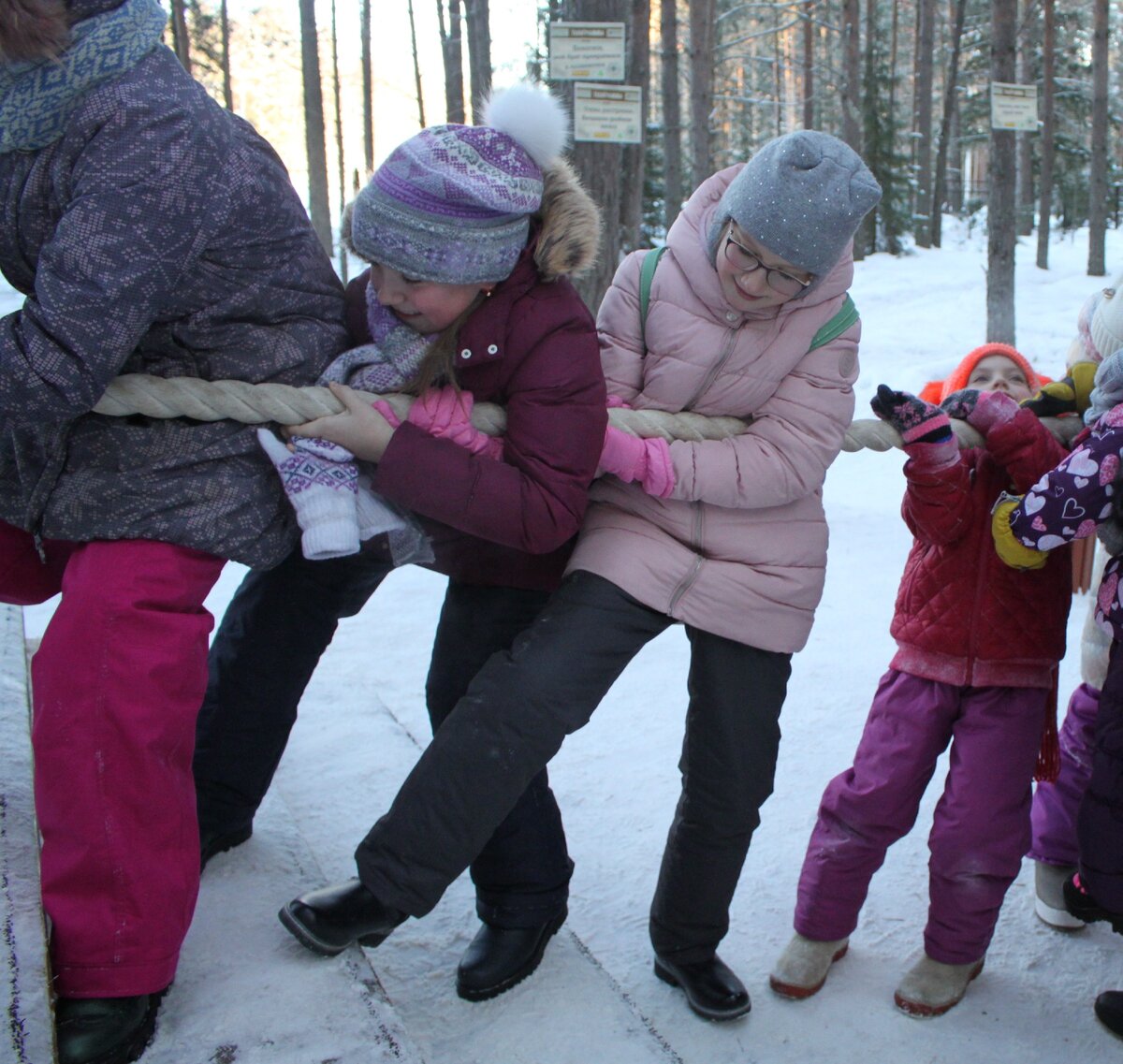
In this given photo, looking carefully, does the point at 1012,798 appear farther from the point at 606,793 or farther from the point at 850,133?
the point at 850,133

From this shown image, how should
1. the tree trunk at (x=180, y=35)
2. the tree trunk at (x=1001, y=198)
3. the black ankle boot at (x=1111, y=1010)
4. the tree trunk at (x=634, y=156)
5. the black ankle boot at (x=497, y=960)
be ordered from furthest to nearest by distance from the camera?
the tree trunk at (x=180, y=35) < the tree trunk at (x=1001, y=198) < the tree trunk at (x=634, y=156) < the black ankle boot at (x=1111, y=1010) < the black ankle boot at (x=497, y=960)

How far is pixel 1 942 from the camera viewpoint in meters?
1.54

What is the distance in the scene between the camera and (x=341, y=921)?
5.98 feet

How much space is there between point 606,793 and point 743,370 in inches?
57.6

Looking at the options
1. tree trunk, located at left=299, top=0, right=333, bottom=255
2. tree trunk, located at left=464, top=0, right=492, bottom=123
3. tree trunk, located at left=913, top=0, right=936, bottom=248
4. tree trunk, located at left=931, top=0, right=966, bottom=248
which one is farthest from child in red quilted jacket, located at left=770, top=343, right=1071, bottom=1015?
tree trunk, located at left=913, top=0, right=936, bottom=248

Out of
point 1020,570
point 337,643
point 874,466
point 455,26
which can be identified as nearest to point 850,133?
point 455,26

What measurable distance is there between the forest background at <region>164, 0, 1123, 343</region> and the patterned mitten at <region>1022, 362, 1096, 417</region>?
1320 millimetres

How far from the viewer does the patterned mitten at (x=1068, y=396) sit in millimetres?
2408

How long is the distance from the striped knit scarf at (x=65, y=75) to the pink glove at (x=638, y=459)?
0.91 m

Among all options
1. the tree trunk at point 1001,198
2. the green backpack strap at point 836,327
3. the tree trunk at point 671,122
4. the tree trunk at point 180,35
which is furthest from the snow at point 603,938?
the tree trunk at point 180,35

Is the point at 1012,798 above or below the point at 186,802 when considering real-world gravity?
below

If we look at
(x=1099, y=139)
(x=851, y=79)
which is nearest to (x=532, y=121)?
(x=1099, y=139)

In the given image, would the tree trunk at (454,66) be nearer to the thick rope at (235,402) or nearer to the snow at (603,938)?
the snow at (603,938)

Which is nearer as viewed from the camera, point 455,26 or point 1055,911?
point 1055,911
